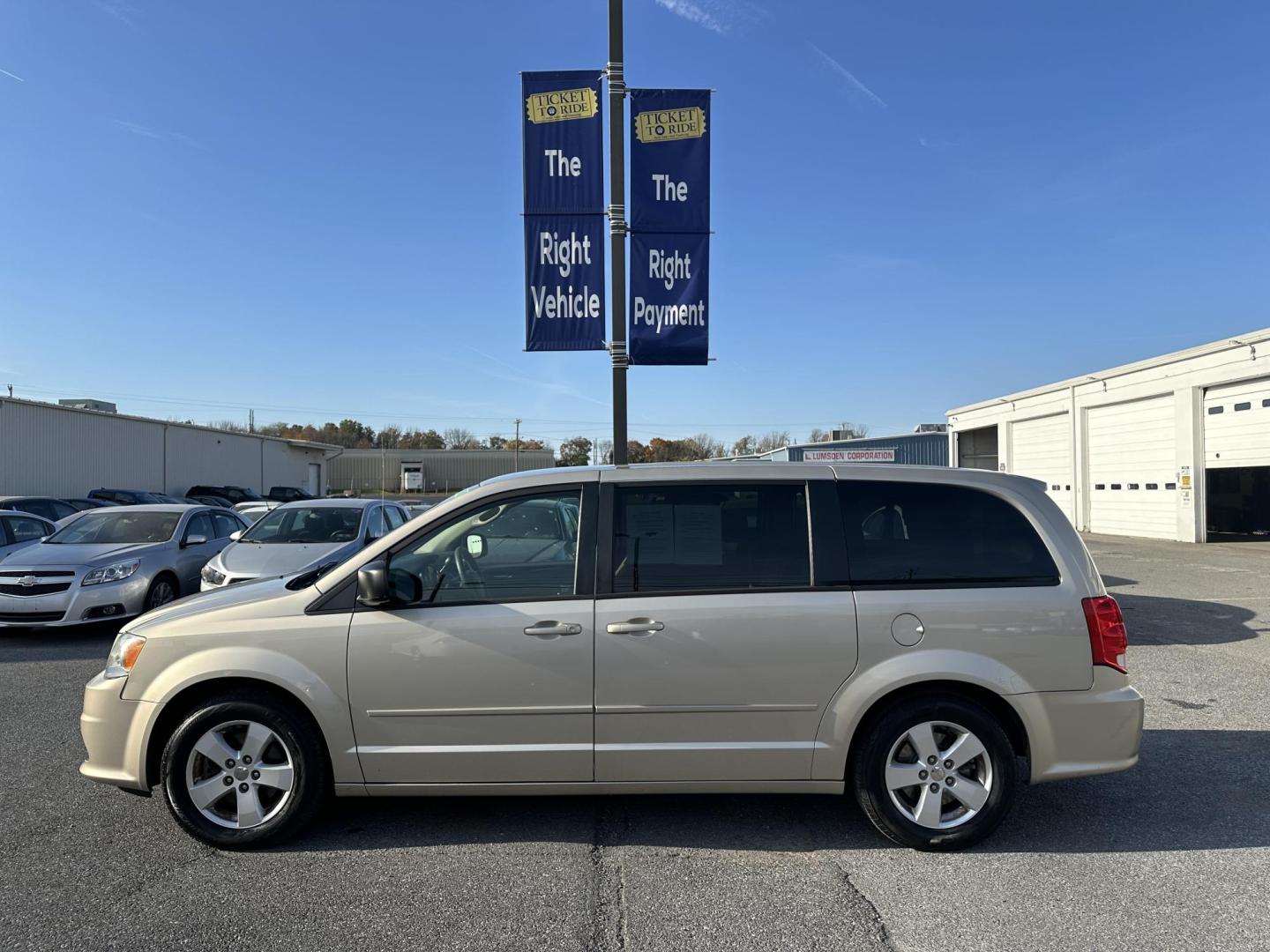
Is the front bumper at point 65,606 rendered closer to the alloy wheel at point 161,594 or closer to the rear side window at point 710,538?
the alloy wheel at point 161,594

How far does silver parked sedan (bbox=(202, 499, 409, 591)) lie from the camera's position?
8.91 m

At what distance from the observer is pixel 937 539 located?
4.06m

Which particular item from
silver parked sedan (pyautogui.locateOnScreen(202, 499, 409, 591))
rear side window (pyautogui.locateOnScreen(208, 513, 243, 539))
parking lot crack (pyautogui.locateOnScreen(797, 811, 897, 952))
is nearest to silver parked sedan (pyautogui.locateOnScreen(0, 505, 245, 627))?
Result: rear side window (pyautogui.locateOnScreen(208, 513, 243, 539))

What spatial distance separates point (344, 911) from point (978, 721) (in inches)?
114

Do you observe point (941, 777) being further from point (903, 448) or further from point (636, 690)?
point (903, 448)

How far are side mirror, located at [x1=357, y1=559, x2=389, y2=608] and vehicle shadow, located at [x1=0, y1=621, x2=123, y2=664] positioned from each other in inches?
221

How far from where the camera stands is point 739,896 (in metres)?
3.40

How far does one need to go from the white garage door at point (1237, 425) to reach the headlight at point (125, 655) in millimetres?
23846

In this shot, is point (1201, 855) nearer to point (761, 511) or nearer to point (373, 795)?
point (761, 511)

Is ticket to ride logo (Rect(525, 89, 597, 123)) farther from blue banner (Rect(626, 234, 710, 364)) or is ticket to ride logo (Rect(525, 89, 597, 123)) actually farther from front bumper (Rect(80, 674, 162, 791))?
front bumper (Rect(80, 674, 162, 791))

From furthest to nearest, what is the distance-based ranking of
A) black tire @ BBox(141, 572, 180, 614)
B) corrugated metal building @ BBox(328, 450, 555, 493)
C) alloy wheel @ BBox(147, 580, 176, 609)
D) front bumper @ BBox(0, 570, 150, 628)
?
corrugated metal building @ BBox(328, 450, 555, 493), alloy wheel @ BBox(147, 580, 176, 609), black tire @ BBox(141, 572, 180, 614), front bumper @ BBox(0, 570, 150, 628)

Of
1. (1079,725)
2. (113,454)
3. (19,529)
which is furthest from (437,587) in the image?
(113,454)

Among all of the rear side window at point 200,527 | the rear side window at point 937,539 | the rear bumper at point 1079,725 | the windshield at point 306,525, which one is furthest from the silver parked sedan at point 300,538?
the rear bumper at point 1079,725

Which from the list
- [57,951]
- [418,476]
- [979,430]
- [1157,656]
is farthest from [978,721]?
[418,476]
